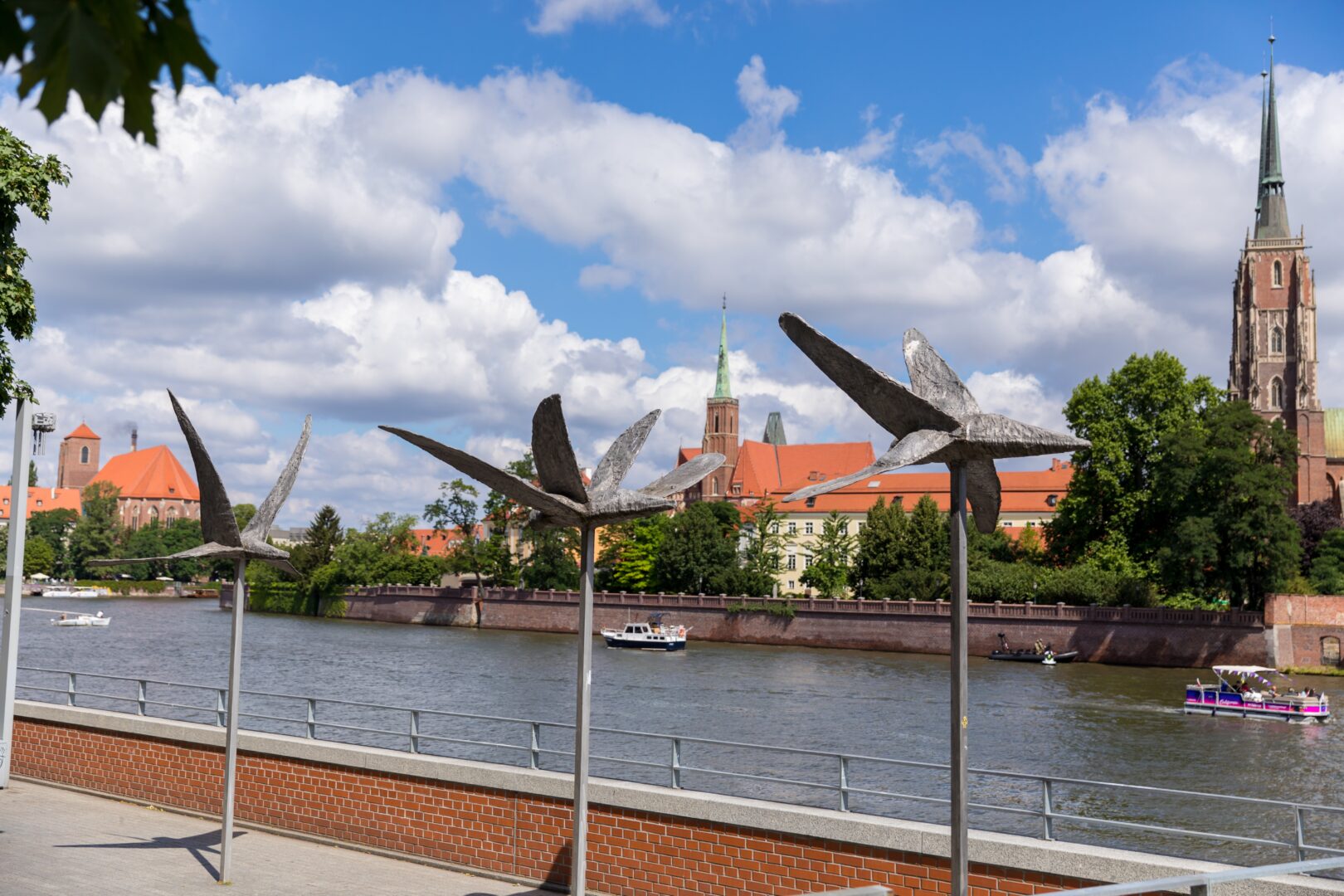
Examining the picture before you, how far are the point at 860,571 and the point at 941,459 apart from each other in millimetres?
74727

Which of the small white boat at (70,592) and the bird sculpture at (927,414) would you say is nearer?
the bird sculpture at (927,414)

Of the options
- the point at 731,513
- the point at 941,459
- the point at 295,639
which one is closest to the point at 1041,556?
the point at 731,513

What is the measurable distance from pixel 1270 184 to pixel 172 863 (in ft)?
379

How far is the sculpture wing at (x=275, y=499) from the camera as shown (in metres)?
13.3

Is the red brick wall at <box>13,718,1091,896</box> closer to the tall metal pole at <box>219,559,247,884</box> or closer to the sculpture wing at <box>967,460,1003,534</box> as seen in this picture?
the tall metal pole at <box>219,559,247,884</box>

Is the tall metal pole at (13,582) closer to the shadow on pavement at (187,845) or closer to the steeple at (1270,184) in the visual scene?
the shadow on pavement at (187,845)

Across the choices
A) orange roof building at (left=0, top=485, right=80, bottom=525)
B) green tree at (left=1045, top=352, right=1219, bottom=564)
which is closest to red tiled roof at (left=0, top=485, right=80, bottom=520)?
orange roof building at (left=0, top=485, right=80, bottom=525)

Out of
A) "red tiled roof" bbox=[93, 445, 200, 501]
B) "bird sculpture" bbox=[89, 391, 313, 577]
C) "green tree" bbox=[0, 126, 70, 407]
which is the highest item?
"red tiled roof" bbox=[93, 445, 200, 501]

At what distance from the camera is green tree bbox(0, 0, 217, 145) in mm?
2359

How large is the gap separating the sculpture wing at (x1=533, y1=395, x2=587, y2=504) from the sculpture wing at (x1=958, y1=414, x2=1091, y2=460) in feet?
9.84

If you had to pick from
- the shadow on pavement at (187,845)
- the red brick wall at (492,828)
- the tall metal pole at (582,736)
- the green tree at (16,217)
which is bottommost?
the shadow on pavement at (187,845)

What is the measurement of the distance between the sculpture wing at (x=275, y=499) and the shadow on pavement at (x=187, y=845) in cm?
348

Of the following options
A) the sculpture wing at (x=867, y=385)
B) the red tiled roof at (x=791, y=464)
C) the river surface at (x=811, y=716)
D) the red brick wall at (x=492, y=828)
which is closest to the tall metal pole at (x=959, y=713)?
the sculpture wing at (x=867, y=385)

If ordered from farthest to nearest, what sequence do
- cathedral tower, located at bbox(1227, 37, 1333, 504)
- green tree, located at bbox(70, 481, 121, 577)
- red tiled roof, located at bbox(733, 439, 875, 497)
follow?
green tree, located at bbox(70, 481, 121, 577), red tiled roof, located at bbox(733, 439, 875, 497), cathedral tower, located at bbox(1227, 37, 1333, 504)
